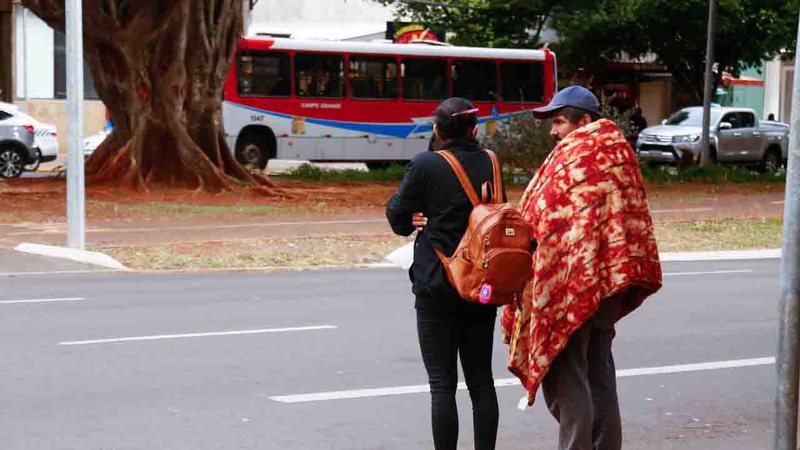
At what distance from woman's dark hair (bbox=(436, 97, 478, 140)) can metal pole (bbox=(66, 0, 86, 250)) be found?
35.3 ft

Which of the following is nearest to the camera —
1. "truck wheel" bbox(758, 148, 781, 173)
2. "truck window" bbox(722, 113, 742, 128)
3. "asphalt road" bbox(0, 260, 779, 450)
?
"asphalt road" bbox(0, 260, 779, 450)

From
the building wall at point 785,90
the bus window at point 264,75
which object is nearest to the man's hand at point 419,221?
the bus window at point 264,75

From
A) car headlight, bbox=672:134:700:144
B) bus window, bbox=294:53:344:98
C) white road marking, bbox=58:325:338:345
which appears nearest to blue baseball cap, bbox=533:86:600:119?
white road marking, bbox=58:325:338:345

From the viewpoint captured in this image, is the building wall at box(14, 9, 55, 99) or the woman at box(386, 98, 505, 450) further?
the building wall at box(14, 9, 55, 99)

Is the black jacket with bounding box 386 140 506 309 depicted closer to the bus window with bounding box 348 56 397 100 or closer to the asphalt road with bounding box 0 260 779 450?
the asphalt road with bounding box 0 260 779 450

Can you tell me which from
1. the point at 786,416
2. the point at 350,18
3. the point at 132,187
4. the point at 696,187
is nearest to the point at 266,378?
the point at 786,416

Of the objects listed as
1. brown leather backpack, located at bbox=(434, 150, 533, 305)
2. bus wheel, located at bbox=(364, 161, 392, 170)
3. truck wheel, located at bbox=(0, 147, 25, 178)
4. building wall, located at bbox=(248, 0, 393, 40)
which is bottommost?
bus wheel, located at bbox=(364, 161, 392, 170)

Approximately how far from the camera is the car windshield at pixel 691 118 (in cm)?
3681

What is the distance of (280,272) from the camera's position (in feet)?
51.6

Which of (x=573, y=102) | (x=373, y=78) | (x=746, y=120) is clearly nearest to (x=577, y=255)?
(x=573, y=102)

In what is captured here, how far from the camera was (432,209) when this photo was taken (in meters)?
6.21

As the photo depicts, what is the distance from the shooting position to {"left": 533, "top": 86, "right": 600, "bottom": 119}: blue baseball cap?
592 centimetres

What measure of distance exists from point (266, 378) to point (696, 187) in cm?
2162

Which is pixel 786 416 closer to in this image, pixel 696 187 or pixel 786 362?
pixel 786 362
